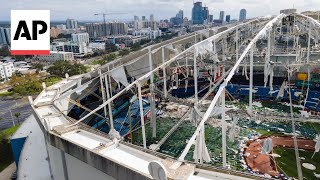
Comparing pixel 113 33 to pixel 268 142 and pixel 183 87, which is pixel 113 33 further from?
pixel 268 142

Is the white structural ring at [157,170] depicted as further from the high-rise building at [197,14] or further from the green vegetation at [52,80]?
the high-rise building at [197,14]

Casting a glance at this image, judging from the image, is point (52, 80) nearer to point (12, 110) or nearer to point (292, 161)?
point (12, 110)

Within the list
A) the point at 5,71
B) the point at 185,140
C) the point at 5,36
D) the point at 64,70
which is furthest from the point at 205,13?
the point at 185,140

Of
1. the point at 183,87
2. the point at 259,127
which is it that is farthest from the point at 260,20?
the point at 259,127

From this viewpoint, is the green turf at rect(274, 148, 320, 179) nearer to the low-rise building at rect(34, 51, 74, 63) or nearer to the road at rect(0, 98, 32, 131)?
the road at rect(0, 98, 32, 131)

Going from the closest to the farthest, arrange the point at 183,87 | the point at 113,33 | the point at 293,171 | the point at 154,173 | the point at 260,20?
the point at 154,173 → the point at 293,171 → the point at 260,20 → the point at 183,87 → the point at 113,33

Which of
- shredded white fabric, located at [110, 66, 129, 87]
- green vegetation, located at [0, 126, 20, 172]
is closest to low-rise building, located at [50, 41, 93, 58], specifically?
green vegetation, located at [0, 126, 20, 172]
